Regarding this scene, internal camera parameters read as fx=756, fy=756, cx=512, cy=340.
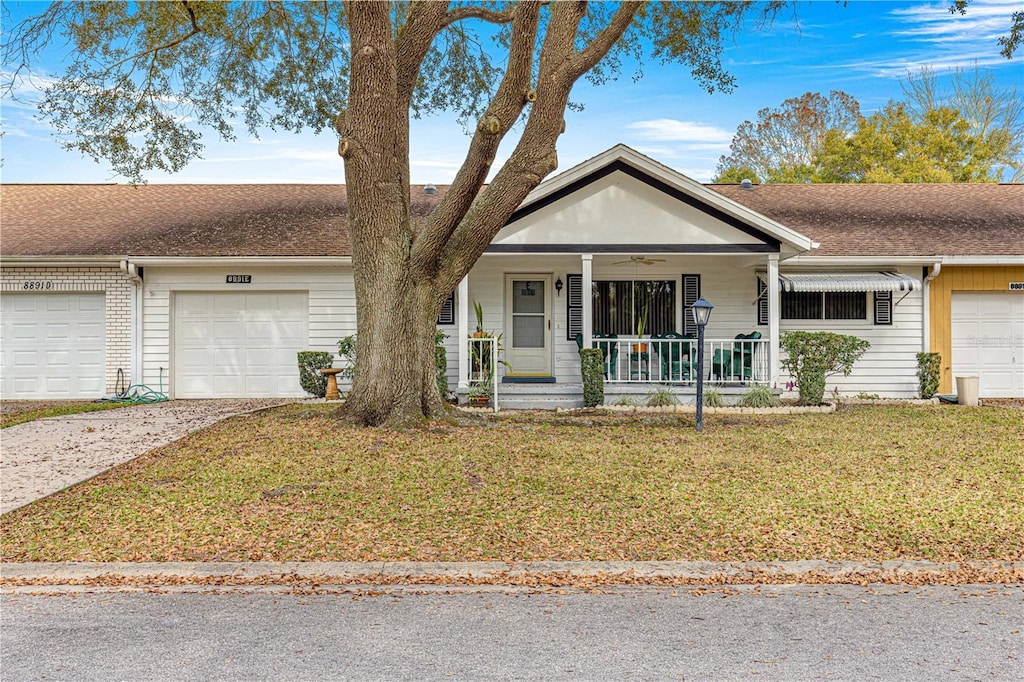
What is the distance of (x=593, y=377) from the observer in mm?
12391

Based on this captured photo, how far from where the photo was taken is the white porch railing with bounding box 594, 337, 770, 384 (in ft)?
41.9

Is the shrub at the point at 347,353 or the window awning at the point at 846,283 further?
the shrub at the point at 347,353

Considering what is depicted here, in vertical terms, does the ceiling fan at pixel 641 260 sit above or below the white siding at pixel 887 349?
above

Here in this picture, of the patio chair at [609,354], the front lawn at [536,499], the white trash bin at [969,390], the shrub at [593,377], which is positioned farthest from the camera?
the white trash bin at [969,390]

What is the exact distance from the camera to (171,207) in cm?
1653

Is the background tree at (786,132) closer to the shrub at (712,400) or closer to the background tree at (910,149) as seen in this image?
the background tree at (910,149)

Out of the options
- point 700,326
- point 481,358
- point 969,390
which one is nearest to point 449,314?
point 481,358

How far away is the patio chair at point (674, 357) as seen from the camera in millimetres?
12742

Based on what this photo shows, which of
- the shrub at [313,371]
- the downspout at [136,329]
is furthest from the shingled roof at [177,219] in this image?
the shrub at [313,371]

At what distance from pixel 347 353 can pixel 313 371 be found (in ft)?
2.28

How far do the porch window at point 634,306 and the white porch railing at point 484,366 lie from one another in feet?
8.80

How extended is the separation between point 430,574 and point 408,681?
1.35 m

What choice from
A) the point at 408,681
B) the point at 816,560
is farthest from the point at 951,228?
the point at 408,681

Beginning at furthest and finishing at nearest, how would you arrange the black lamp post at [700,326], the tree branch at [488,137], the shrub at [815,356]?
the shrub at [815,356], the black lamp post at [700,326], the tree branch at [488,137]
